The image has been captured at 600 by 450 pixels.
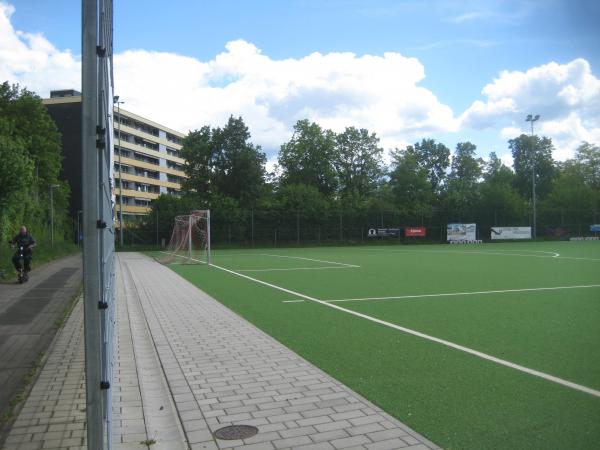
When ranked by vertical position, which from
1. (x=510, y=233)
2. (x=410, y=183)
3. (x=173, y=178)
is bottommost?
(x=510, y=233)

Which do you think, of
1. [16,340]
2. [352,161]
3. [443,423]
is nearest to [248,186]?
[352,161]

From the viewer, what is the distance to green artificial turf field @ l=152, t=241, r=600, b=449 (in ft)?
13.8

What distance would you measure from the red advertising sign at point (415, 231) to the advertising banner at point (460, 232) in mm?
2392

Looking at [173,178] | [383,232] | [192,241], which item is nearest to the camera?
[192,241]

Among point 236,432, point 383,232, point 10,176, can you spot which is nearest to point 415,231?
point 383,232

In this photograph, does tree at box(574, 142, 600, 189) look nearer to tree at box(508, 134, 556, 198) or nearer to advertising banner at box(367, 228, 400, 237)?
tree at box(508, 134, 556, 198)

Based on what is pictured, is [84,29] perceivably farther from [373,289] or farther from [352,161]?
[352,161]

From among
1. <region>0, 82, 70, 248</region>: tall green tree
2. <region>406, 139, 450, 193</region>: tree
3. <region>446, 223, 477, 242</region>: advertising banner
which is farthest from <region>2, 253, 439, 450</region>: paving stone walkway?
<region>406, 139, 450, 193</region>: tree

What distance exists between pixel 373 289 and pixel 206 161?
175 feet

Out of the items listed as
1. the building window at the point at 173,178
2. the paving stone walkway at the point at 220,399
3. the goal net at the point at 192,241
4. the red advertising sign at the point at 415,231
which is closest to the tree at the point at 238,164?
the red advertising sign at the point at 415,231

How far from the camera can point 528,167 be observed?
8075 cm

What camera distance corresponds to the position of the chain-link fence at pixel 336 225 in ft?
145

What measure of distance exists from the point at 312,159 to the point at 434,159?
2362 centimetres

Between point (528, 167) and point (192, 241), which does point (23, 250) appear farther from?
point (528, 167)
